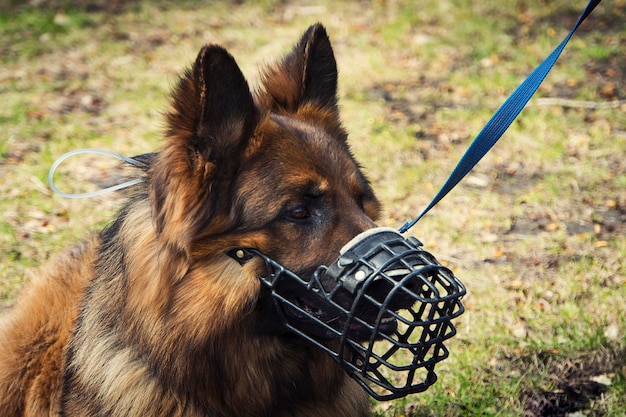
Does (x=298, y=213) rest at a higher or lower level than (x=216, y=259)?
higher

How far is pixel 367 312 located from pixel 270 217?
532 mm

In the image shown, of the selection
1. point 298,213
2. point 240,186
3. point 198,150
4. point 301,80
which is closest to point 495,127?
Answer: point 301,80

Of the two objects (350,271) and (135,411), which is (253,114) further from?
(135,411)

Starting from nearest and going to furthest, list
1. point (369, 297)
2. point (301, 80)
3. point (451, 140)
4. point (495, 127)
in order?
point (369, 297) → point (301, 80) → point (495, 127) → point (451, 140)

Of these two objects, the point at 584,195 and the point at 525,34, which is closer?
the point at 584,195

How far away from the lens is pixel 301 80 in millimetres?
3375

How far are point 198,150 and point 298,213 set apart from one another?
0.46 metres

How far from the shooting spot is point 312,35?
3.26 metres

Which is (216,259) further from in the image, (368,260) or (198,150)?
(368,260)

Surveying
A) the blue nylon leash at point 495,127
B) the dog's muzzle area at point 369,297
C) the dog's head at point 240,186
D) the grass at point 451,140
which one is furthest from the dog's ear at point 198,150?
the blue nylon leash at point 495,127

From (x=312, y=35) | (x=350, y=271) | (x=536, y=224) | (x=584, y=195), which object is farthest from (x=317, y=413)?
(x=584, y=195)

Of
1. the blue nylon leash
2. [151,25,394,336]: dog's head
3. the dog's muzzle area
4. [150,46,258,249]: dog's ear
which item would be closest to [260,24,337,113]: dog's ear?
[151,25,394,336]: dog's head

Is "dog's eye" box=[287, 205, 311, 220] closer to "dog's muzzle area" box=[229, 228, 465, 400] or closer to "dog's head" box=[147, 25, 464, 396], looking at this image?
"dog's head" box=[147, 25, 464, 396]

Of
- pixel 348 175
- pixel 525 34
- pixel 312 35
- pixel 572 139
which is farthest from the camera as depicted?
pixel 525 34
